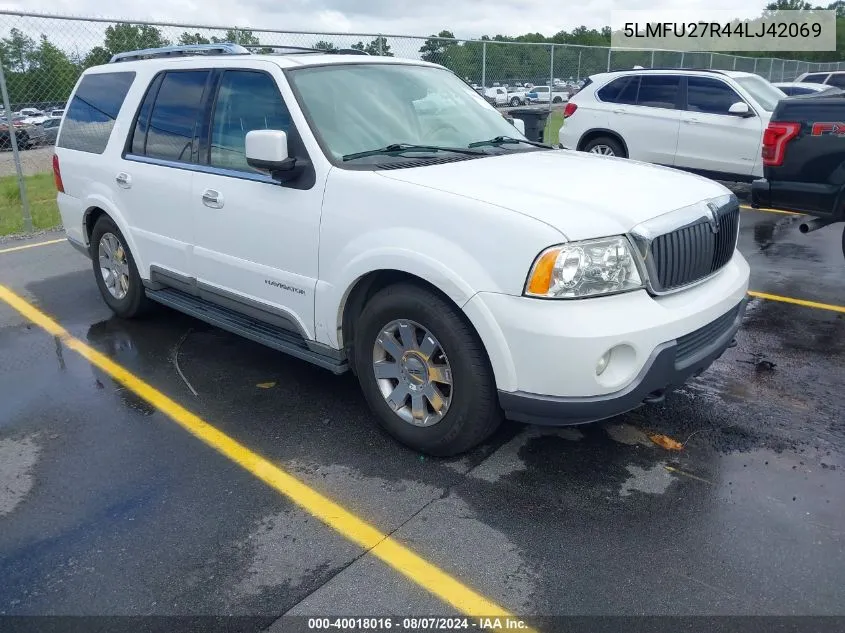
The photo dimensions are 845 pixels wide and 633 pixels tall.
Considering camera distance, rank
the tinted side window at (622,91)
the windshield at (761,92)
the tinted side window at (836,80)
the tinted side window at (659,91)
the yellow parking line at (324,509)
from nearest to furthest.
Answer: the yellow parking line at (324,509)
the windshield at (761,92)
the tinted side window at (659,91)
the tinted side window at (622,91)
the tinted side window at (836,80)

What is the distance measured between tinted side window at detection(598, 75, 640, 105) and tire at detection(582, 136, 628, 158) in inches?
23.7

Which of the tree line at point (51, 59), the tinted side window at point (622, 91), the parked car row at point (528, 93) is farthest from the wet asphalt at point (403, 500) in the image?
the parked car row at point (528, 93)

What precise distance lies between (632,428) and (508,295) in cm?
135

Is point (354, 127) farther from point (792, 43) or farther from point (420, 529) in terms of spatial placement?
point (792, 43)

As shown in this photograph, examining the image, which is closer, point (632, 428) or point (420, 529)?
point (420, 529)

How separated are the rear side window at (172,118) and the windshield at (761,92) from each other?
8.50m

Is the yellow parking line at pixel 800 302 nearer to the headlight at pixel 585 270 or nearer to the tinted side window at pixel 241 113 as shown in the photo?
the headlight at pixel 585 270

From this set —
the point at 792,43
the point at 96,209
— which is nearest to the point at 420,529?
the point at 96,209

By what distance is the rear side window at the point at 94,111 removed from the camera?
525 centimetres

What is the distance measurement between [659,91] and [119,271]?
28.2 ft

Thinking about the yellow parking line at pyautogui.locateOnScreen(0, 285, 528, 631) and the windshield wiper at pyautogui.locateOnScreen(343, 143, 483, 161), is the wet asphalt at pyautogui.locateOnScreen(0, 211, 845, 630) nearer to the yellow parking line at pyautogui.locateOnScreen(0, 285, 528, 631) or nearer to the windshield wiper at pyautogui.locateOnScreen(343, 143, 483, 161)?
the yellow parking line at pyautogui.locateOnScreen(0, 285, 528, 631)

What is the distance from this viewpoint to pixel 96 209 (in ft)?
18.2

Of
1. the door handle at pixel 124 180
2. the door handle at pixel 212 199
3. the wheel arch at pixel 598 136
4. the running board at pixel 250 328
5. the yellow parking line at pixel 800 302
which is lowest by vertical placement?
the yellow parking line at pixel 800 302

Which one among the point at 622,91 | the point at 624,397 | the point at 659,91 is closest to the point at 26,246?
the point at 624,397
